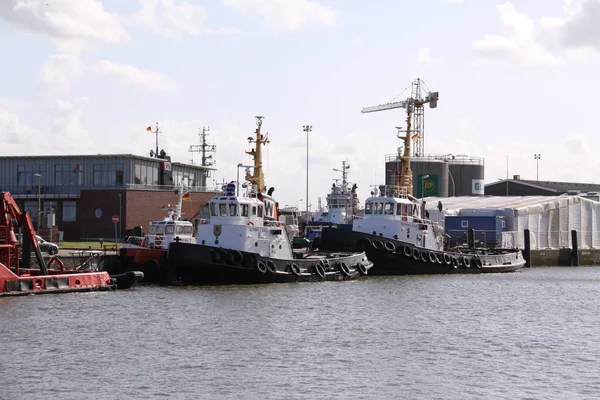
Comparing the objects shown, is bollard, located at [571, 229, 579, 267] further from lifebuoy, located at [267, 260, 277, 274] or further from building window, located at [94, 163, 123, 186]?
lifebuoy, located at [267, 260, 277, 274]

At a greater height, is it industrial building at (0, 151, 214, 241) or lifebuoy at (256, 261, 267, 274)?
industrial building at (0, 151, 214, 241)

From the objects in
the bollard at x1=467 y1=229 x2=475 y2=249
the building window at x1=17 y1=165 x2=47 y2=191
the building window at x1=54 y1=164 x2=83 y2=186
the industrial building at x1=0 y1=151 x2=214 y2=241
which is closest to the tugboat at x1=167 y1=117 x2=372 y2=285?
the bollard at x1=467 y1=229 x2=475 y2=249

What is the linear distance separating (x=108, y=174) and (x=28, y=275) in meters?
37.6

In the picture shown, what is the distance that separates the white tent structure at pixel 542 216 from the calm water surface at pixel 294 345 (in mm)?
35173

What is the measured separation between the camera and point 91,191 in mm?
75062

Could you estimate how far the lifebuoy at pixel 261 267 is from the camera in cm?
4262

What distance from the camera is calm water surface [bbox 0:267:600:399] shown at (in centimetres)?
2225

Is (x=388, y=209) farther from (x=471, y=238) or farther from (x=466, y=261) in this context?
(x=471, y=238)

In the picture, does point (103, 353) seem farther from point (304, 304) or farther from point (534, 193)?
point (534, 193)


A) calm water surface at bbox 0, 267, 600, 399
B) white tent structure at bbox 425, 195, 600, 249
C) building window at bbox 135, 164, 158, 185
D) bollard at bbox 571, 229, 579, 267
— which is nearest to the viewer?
calm water surface at bbox 0, 267, 600, 399

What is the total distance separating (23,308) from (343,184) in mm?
53575

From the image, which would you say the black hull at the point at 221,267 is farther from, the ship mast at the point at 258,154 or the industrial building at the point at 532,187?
the industrial building at the point at 532,187

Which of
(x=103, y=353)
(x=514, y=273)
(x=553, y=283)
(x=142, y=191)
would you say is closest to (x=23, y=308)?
(x=103, y=353)

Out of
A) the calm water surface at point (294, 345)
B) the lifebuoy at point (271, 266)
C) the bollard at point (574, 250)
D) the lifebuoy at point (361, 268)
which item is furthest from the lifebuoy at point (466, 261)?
the bollard at point (574, 250)
